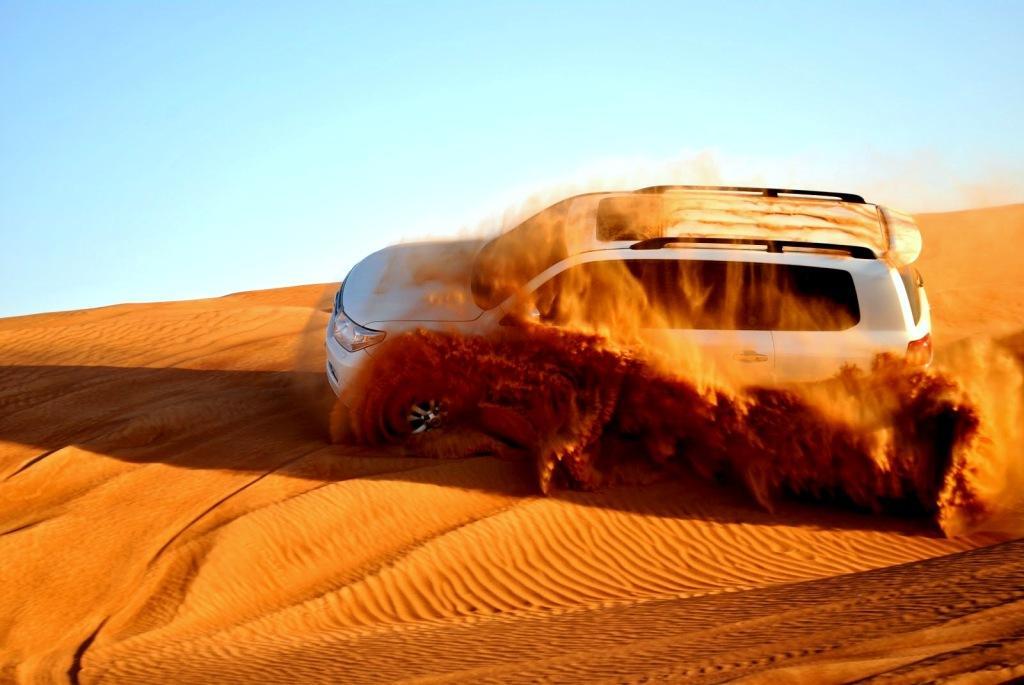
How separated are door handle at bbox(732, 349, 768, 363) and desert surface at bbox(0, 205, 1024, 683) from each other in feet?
4.02

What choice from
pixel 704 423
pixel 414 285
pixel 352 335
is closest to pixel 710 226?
pixel 704 423

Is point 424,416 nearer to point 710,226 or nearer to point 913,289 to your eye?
point 710,226

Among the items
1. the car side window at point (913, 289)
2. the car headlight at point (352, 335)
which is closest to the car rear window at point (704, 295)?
the car side window at point (913, 289)

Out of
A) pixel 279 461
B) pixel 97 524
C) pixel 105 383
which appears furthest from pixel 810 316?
pixel 105 383

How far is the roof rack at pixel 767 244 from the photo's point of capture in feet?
28.4

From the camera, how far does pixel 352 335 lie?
9.43 m

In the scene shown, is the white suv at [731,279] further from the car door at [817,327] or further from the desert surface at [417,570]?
the desert surface at [417,570]

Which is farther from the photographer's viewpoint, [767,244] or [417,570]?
[767,244]

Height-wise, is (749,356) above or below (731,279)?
below

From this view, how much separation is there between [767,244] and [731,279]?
43 cm

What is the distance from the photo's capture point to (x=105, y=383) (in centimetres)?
1297

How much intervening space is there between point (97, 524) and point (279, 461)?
5.63ft

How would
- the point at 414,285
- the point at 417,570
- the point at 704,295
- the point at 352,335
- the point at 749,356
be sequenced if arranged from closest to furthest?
1. the point at 417,570
2. the point at 749,356
3. the point at 704,295
4. the point at 352,335
5. the point at 414,285

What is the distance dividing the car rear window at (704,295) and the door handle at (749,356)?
0.20 metres
